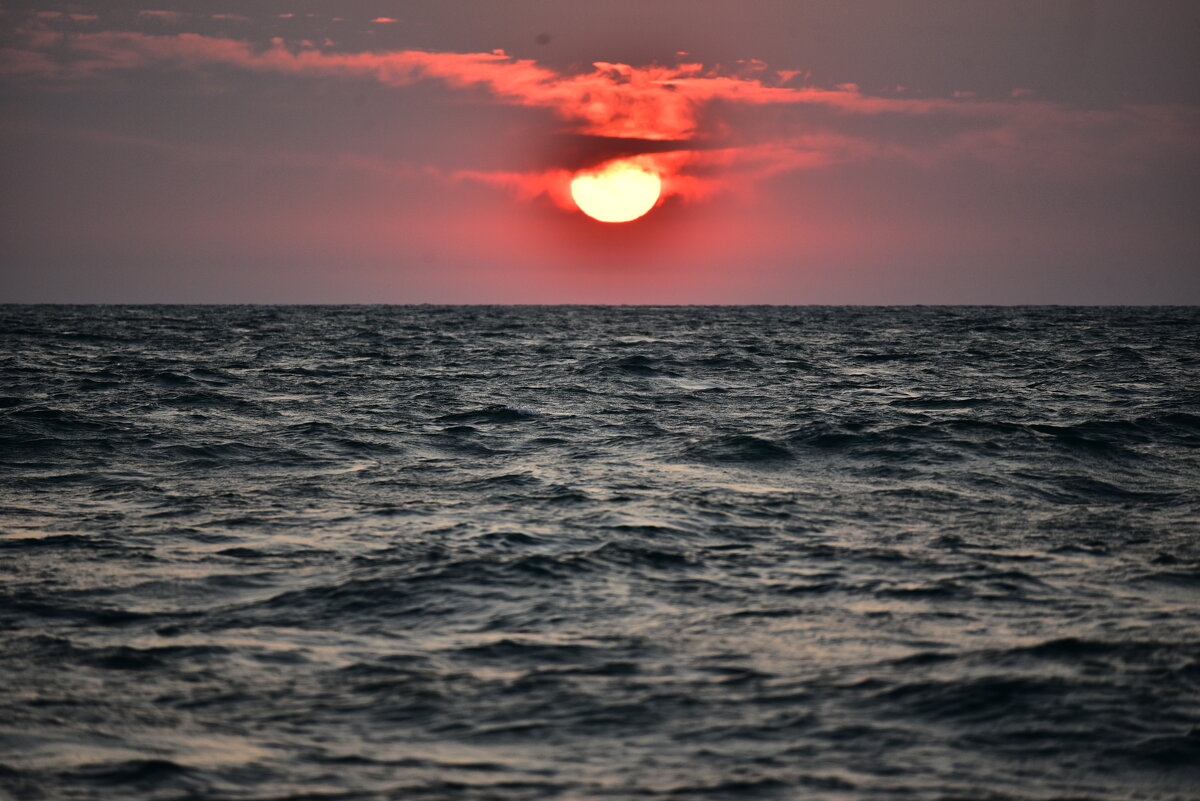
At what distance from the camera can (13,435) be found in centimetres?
1800

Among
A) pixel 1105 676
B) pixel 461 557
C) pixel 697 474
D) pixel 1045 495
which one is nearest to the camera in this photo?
pixel 1105 676

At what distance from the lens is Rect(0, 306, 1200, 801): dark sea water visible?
19.2ft

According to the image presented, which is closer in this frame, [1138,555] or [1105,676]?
[1105,676]

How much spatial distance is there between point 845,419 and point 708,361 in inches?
769

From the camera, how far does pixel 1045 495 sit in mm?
13680

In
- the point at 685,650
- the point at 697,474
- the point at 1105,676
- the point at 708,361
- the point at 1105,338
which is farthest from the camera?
the point at 1105,338

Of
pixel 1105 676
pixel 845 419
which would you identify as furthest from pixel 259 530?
pixel 845 419

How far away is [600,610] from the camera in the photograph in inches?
338

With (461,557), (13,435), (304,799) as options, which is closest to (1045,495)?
(461,557)

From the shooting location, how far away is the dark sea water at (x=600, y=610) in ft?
19.2

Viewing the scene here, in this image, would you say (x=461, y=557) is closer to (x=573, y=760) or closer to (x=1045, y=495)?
(x=573, y=760)

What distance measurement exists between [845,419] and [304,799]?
16847 mm

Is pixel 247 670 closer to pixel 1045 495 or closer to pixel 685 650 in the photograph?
pixel 685 650

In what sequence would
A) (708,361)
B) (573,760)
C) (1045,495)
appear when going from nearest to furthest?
(573,760)
(1045,495)
(708,361)
